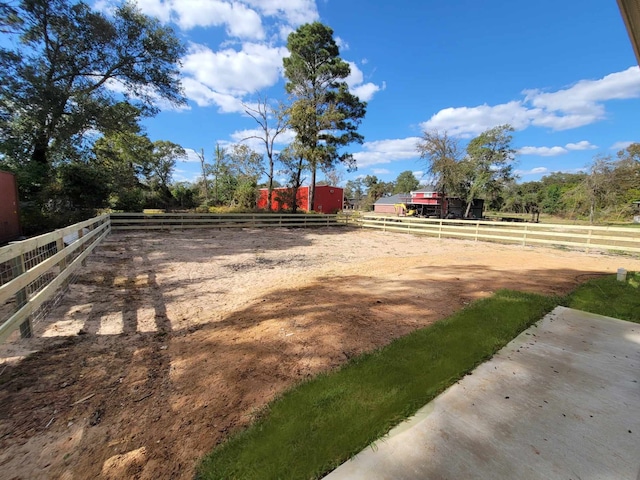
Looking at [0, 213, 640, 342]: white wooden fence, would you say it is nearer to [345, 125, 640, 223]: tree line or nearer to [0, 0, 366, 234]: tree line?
[0, 0, 366, 234]: tree line

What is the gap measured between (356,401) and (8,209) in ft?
39.8

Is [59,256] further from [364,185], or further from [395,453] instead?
[364,185]

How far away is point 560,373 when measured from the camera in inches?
96.7

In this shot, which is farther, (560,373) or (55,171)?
(55,171)

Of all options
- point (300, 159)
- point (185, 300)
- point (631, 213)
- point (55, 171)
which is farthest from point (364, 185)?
point (185, 300)

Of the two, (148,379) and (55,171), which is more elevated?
(55,171)

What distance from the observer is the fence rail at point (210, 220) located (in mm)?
14523

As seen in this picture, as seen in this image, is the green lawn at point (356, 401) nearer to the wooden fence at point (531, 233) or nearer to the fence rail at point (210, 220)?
the wooden fence at point (531, 233)

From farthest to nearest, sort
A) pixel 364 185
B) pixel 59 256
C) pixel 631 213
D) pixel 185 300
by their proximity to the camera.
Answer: pixel 364 185 < pixel 631 213 < pixel 185 300 < pixel 59 256

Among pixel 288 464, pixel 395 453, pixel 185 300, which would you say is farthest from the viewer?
pixel 185 300

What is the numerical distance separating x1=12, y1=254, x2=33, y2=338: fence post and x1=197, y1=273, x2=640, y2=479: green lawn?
2.76 meters

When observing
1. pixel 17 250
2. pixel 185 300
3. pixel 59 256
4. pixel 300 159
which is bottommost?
pixel 185 300

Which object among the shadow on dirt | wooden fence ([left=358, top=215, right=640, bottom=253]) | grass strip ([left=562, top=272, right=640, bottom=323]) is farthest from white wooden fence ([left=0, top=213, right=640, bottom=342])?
grass strip ([left=562, top=272, right=640, bottom=323])

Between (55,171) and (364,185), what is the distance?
277ft
